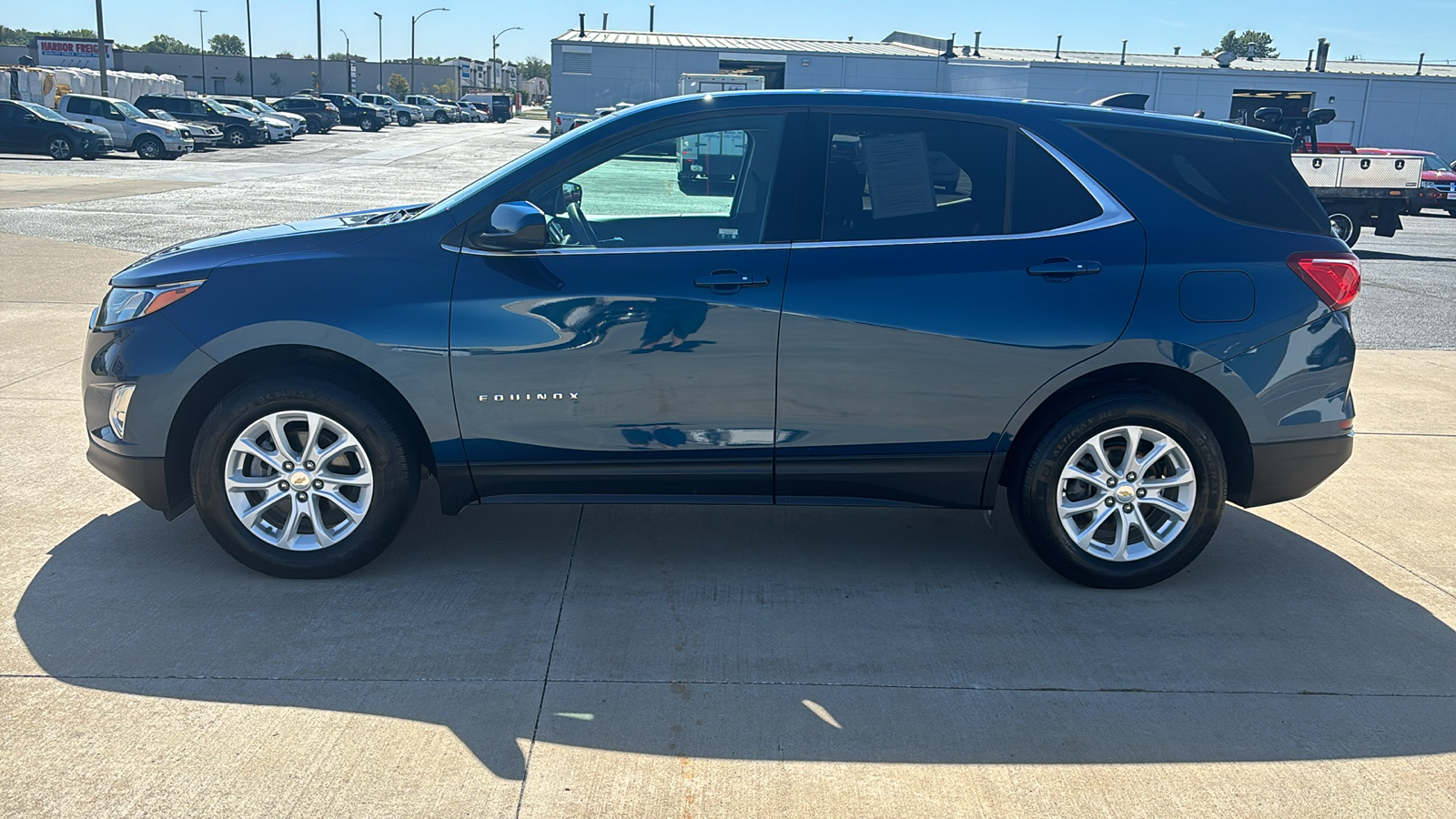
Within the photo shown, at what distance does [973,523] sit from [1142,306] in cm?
139

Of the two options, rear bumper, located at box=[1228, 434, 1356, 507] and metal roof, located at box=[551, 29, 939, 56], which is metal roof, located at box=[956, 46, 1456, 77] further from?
rear bumper, located at box=[1228, 434, 1356, 507]

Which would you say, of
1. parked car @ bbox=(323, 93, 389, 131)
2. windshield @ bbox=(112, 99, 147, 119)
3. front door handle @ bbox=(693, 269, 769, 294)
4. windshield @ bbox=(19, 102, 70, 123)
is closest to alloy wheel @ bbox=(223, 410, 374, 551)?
front door handle @ bbox=(693, 269, 769, 294)

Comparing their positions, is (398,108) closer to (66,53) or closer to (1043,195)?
(66,53)

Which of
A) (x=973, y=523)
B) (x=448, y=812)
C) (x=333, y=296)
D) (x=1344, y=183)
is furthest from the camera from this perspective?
(x=1344, y=183)

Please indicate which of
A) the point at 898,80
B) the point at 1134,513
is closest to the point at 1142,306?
the point at 1134,513

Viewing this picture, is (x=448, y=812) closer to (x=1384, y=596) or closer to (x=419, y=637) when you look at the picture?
(x=419, y=637)

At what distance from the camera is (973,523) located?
5230 mm

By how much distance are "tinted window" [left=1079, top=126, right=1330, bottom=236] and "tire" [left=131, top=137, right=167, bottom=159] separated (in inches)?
1337

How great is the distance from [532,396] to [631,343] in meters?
0.40

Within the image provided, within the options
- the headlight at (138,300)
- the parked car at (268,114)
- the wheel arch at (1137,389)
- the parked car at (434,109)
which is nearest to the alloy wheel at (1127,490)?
the wheel arch at (1137,389)

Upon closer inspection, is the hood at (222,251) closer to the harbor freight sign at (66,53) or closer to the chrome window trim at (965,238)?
the chrome window trim at (965,238)

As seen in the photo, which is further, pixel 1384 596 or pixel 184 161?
pixel 184 161

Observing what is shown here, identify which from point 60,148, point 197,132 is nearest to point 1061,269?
point 60,148

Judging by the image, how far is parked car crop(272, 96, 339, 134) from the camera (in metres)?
55.0
